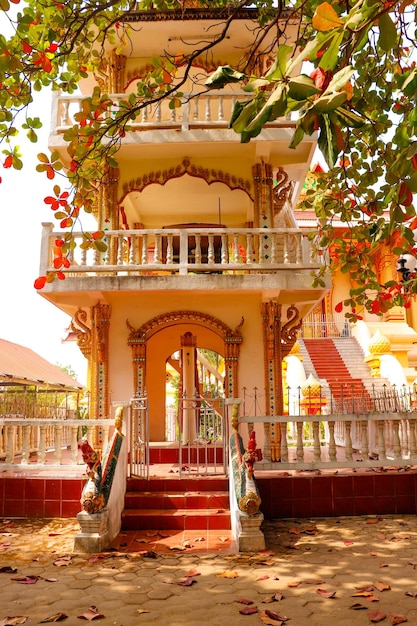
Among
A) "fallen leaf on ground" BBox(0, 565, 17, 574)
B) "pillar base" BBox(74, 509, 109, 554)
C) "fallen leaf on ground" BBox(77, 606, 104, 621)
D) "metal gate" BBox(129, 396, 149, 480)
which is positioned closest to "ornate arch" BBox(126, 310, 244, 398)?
"metal gate" BBox(129, 396, 149, 480)

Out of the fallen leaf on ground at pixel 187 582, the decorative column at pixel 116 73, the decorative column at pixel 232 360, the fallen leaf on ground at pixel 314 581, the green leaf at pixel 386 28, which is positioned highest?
the decorative column at pixel 116 73

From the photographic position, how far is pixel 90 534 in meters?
5.58

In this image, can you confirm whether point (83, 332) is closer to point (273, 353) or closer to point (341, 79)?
point (273, 353)

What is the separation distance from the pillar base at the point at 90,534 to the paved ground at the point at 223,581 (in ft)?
0.38

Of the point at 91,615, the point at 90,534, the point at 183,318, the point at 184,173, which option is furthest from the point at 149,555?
the point at 184,173

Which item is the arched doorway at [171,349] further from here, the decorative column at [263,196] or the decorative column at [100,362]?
the decorative column at [263,196]

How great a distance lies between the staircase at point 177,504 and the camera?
6512mm

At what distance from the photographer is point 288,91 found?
2.06 meters

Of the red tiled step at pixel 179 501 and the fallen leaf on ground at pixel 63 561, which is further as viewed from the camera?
the red tiled step at pixel 179 501

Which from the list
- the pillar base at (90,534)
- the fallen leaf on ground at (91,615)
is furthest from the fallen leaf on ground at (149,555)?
the fallen leaf on ground at (91,615)

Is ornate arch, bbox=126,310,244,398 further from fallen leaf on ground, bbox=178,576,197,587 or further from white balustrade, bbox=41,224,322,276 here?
fallen leaf on ground, bbox=178,576,197,587

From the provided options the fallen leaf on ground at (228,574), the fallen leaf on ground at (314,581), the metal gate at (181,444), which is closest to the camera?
the fallen leaf on ground at (314,581)

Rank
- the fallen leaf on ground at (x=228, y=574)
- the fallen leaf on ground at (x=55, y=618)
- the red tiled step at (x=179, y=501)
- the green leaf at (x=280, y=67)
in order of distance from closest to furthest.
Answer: the green leaf at (x=280, y=67), the fallen leaf on ground at (x=55, y=618), the fallen leaf on ground at (x=228, y=574), the red tiled step at (x=179, y=501)

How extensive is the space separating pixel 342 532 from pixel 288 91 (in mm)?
5455
